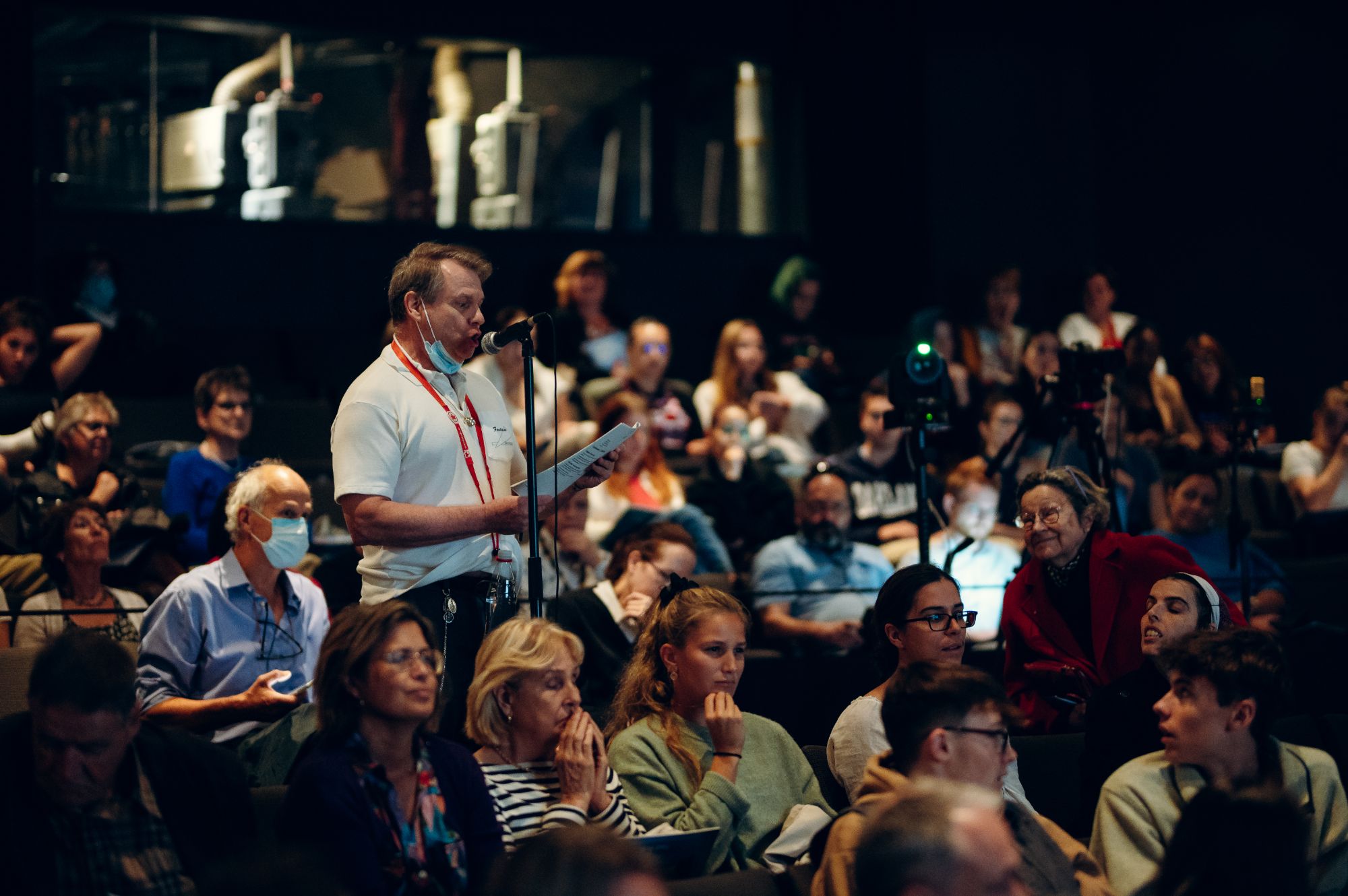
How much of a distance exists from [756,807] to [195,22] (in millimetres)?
5525

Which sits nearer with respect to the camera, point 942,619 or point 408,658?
point 408,658

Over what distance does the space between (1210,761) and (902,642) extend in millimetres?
674

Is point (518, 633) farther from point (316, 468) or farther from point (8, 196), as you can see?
point (8, 196)

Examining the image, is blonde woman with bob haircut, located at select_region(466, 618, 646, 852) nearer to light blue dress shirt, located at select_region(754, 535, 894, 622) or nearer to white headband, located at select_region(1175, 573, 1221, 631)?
white headband, located at select_region(1175, 573, 1221, 631)

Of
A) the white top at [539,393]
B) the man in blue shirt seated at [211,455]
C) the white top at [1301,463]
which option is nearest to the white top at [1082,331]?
the white top at [1301,463]

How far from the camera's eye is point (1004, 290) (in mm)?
7809

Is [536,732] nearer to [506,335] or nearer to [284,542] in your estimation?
[506,335]

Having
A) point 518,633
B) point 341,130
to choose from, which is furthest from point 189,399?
point 518,633

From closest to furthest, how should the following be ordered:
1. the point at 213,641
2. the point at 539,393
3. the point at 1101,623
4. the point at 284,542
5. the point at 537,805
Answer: the point at 537,805 < the point at 213,641 < the point at 284,542 < the point at 1101,623 < the point at 539,393

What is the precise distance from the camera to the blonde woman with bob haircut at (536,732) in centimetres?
287

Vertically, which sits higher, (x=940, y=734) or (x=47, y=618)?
(x=940, y=734)

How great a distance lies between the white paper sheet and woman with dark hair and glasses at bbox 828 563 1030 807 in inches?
27.8

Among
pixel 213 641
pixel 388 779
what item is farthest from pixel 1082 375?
pixel 388 779

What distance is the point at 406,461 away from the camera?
321cm
